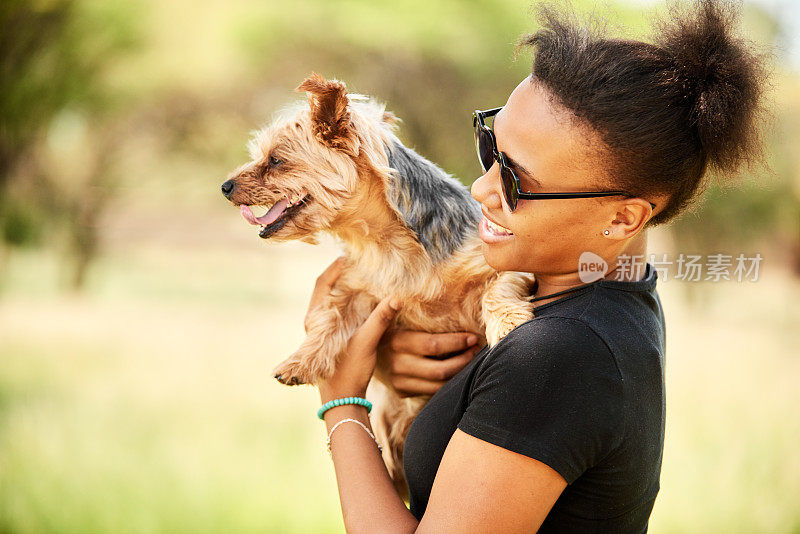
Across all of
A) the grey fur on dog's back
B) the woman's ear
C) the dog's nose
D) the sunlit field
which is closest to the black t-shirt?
the woman's ear

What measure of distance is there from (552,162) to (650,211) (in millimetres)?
258

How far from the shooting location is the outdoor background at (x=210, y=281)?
4.98 m

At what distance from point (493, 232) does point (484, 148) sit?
0.22 metres

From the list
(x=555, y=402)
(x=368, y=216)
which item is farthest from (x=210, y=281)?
(x=555, y=402)

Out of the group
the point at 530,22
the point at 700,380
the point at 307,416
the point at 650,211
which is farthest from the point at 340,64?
the point at 650,211

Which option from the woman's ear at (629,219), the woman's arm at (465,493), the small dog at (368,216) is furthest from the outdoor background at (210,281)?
the woman's arm at (465,493)

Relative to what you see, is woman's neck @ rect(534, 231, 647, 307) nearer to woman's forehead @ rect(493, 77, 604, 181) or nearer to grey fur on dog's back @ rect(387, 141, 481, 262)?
woman's forehead @ rect(493, 77, 604, 181)

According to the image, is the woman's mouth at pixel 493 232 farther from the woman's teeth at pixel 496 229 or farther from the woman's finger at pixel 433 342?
the woman's finger at pixel 433 342

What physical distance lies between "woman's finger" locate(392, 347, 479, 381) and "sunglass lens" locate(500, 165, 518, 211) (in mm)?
650

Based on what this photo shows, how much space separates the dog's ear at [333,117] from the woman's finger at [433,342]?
67 centimetres

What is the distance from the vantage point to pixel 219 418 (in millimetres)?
5637

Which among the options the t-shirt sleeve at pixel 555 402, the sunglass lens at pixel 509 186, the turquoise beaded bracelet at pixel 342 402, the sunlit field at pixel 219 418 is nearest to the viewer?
the t-shirt sleeve at pixel 555 402

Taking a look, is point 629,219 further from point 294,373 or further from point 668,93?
point 294,373

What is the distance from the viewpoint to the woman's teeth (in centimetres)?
157
